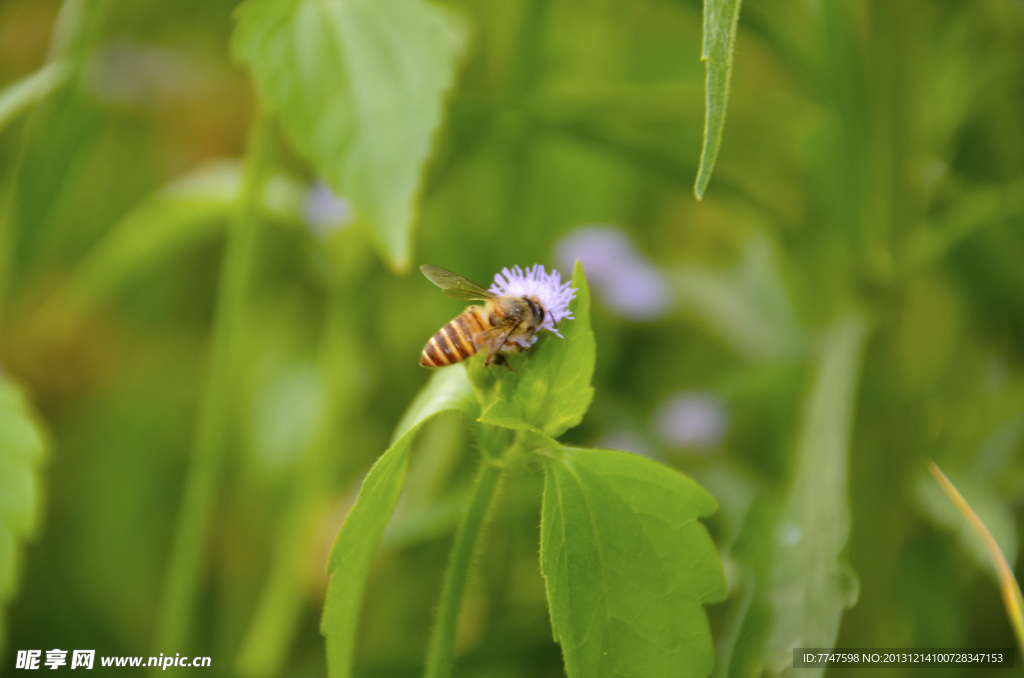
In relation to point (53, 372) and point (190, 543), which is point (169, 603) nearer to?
point (190, 543)

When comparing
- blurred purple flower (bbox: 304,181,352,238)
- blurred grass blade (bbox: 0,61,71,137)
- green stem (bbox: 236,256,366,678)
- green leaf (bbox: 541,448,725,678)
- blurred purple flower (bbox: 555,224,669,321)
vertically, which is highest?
blurred grass blade (bbox: 0,61,71,137)

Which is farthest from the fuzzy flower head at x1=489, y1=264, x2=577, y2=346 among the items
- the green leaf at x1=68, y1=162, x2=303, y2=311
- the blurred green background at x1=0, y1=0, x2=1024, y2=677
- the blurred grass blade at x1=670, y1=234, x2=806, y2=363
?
the blurred grass blade at x1=670, y1=234, x2=806, y2=363

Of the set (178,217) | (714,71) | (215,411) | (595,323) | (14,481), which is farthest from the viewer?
(595,323)

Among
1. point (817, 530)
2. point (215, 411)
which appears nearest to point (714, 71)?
point (817, 530)

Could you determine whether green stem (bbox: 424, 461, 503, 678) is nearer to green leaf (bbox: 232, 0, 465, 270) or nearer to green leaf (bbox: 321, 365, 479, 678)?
green leaf (bbox: 321, 365, 479, 678)

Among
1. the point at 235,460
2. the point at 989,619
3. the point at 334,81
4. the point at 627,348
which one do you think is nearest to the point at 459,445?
the point at 627,348

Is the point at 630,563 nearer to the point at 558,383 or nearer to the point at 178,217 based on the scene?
the point at 558,383
